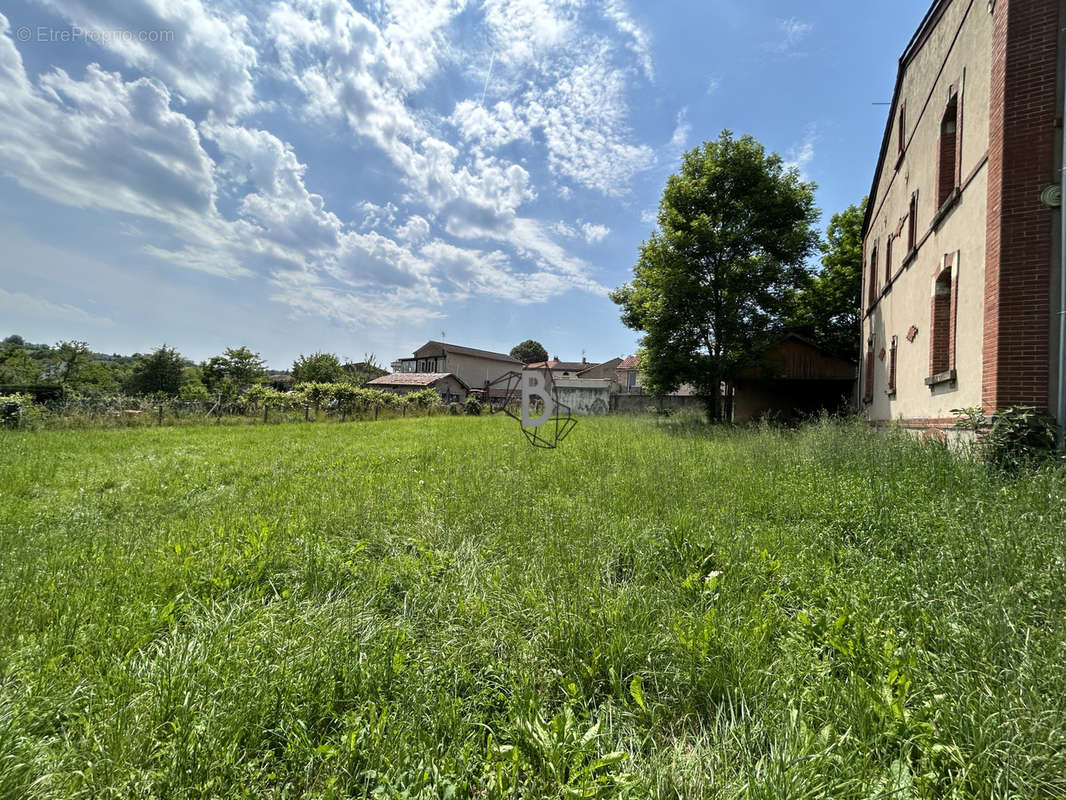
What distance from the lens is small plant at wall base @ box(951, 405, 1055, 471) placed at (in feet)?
17.9

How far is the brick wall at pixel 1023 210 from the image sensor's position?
595cm

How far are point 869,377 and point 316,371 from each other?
4216 centimetres

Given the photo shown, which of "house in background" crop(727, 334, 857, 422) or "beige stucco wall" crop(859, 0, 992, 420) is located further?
"house in background" crop(727, 334, 857, 422)

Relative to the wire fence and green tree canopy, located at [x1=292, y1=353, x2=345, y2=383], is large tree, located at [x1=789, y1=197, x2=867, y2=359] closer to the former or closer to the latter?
the wire fence

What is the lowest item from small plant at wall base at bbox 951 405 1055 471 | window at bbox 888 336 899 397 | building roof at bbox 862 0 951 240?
small plant at wall base at bbox 951 405 1055 471

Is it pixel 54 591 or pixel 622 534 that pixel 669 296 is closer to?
pixel 622 534

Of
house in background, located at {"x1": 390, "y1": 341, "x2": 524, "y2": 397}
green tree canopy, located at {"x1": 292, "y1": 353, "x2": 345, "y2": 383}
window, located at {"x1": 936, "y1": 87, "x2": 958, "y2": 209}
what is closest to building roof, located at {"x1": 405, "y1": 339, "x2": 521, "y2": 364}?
house in background, located at {"x1": 390, "y1": 341, "x2": 524, "y2": 397}

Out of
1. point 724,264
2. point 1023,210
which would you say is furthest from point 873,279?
point 1023,210

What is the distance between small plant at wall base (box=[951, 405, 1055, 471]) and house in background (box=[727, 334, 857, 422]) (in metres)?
12.7

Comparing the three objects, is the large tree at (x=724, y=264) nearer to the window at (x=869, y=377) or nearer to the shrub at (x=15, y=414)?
the window at (x=869, y=377)

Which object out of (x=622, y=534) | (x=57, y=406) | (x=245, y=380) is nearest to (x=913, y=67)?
(x=622, y=534)

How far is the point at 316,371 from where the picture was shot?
41031 mm

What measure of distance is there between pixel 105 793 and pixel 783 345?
75.9ft

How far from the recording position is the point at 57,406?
1436 cm
